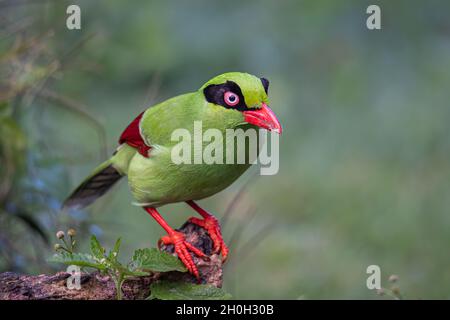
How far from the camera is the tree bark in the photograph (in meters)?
3.08

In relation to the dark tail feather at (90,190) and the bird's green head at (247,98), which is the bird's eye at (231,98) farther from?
the dark tail feather at (90,190)

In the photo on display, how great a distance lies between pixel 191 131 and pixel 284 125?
3.71 metres

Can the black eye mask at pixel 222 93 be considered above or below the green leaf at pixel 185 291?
above

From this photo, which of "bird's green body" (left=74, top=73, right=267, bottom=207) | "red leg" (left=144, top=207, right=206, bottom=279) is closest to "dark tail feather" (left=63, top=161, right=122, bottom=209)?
"bird's green body" (left=74, top=73, right=267, bottom=207)

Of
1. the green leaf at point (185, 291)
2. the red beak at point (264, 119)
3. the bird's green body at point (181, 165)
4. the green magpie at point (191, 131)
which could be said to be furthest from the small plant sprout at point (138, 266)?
the red beak at point (264, 119)

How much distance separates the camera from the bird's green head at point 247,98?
320cm

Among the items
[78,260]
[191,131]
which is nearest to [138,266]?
[78,260]

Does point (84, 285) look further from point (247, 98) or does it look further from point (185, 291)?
point (247, 98)

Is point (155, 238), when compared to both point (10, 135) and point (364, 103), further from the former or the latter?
point (364, 103)

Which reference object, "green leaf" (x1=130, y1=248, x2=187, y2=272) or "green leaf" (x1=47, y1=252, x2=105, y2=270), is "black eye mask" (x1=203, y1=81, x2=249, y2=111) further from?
"green leaf" (x1=47, y1=252, x2=105, y2=270)

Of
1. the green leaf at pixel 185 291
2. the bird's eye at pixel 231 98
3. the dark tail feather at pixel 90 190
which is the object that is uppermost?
the bird's eye at pixel 231 98

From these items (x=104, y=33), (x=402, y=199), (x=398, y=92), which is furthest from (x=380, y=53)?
(x=104, y=33)

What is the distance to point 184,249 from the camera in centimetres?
342

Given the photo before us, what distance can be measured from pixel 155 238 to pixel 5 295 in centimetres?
298
